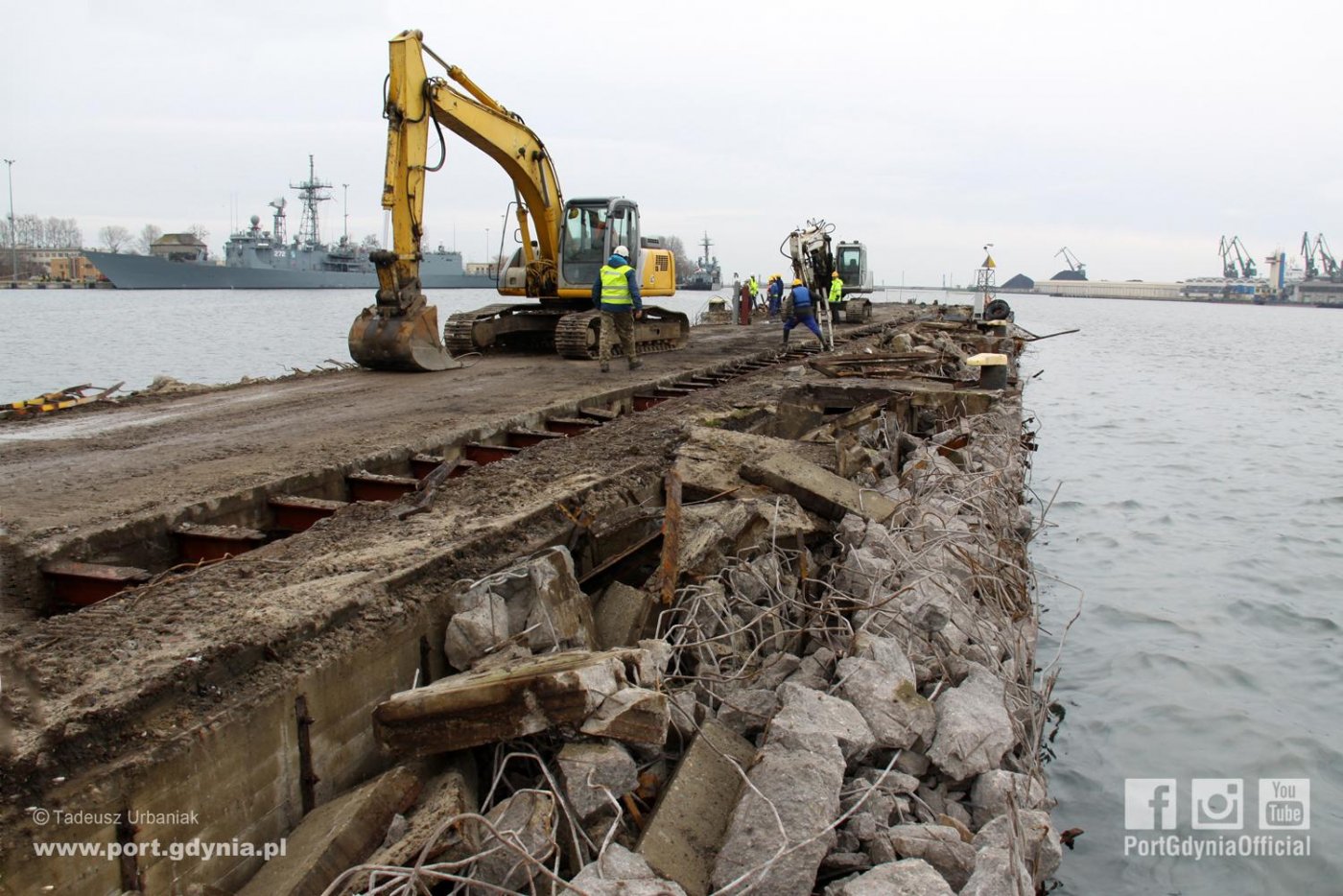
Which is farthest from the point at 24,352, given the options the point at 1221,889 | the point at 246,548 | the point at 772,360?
the point at 1221,889

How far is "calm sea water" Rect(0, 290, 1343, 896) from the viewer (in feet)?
17.4

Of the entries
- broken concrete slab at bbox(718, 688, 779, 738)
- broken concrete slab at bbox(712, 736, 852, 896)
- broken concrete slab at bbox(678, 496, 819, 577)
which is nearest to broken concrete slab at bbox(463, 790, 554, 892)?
broken concrete slab at bbox(712, 736, 852, 896)

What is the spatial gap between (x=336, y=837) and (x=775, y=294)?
30546 millimetres

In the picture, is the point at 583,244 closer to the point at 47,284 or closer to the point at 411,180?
the point at 411,180

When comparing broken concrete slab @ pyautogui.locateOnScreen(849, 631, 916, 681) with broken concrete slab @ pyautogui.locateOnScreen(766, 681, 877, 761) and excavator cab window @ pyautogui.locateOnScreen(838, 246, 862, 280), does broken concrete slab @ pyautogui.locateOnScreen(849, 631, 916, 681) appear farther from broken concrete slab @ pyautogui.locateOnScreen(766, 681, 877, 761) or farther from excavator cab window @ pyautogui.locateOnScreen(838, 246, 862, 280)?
excavator cab window @ pyautogui.locateOnScreen(838, 246, 862, 280)

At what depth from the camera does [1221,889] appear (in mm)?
4672

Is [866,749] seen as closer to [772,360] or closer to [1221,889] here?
[1221,889]

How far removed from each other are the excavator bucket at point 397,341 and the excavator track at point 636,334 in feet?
6.61

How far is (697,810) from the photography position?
344 centimetres

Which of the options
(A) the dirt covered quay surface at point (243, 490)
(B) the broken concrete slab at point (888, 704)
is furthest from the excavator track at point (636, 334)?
(B) the broken concrete slab at point (888, 704)

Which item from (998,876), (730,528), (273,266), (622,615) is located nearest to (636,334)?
(730,528)

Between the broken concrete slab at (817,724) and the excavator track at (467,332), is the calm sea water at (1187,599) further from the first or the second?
the excavator track at (467,332)

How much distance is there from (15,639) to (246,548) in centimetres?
151

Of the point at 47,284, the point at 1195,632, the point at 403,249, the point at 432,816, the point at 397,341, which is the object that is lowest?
the point at 1195,632
